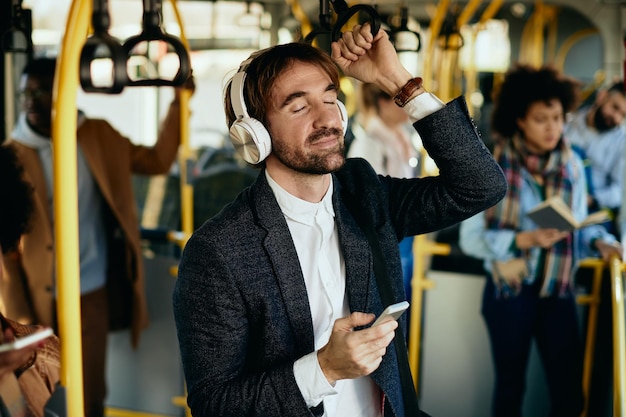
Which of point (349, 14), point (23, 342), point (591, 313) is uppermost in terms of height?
point (349, 14)

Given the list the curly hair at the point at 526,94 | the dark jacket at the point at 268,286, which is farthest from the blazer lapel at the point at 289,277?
the curly hair at the point at 526,94

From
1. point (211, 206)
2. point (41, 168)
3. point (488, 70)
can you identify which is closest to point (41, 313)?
point (41, 168)

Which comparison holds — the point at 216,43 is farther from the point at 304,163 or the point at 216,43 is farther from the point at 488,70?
the point at 488,70

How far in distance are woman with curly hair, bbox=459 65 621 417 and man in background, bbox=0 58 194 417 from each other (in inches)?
61.0

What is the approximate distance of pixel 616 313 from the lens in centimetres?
289

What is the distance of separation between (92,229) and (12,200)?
1.58ft

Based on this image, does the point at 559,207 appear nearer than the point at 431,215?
No

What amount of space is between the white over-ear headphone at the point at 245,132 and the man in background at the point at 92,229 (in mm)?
1463

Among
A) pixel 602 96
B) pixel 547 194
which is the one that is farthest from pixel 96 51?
pixel 602 96

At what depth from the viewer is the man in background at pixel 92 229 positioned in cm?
331

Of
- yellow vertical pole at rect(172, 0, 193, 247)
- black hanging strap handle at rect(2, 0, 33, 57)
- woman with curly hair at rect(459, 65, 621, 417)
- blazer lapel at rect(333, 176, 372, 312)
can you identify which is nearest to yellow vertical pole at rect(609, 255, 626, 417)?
woman with curly hair at rect(459, 65, 621, 417)

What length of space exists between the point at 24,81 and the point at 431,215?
217cm

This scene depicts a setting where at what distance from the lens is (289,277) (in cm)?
176

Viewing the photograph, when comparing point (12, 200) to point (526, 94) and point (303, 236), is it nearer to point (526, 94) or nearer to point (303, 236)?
point (303, 236)
